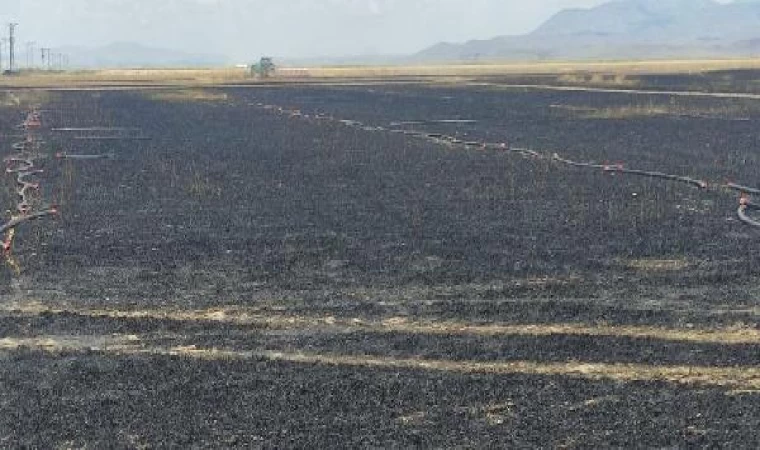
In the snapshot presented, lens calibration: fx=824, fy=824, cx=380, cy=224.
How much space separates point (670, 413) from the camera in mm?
8836

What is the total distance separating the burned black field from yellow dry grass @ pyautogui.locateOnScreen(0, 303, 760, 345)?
5cm

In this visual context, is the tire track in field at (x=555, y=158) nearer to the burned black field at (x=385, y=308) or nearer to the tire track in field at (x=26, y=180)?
the burned black field at (x=385, y=308)

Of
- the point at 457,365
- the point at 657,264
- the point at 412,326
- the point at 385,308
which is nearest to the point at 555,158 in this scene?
the point at 657,264

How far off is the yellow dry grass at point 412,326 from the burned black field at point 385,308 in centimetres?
5

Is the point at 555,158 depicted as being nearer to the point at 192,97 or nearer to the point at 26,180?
the point at 26,180

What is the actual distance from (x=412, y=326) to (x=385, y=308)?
0.97 metres

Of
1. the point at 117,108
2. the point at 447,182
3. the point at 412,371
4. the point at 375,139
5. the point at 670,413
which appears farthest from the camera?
the point at 117,108

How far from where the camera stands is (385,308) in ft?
41.9

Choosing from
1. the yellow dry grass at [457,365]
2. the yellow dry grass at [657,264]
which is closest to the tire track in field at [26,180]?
the yellow dry grass at [457,365]

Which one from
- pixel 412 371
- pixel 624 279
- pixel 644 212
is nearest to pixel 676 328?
pixel 624 279

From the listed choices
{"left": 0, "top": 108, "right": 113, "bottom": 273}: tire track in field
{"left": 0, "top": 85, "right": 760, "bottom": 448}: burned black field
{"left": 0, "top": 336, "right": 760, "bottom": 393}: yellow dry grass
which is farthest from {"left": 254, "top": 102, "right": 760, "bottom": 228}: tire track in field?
{"left": 0, "top": 108, "right": 113, "bottom": 273}: tire track in field

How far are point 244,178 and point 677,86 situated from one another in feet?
192

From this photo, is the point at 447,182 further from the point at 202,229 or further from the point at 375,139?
the point at 375,139

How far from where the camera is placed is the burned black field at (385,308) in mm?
8844
